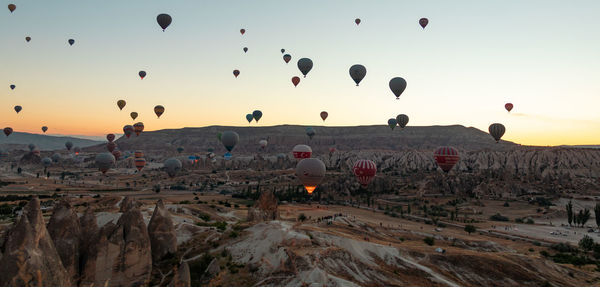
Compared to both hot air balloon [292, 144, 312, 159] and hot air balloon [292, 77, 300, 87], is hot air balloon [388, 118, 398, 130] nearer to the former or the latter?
hot air balloon [292, 77, 300, 87]

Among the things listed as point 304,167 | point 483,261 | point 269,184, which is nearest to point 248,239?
point 304,167

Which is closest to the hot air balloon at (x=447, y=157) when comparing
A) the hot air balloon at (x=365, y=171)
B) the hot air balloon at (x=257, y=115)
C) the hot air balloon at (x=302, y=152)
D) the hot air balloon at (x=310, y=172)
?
the hot air balloon at (x=365, y=171)

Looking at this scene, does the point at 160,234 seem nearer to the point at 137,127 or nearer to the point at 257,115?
the point at 257,115

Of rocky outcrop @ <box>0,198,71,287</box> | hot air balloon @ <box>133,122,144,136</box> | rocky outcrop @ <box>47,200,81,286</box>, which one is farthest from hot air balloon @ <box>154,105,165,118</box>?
rocky outcrop @ <box>0,198,71,287</box>

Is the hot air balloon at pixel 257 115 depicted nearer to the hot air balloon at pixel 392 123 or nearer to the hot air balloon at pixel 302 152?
the hot air balloon at pixel 302 152

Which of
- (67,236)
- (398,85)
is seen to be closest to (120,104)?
(398,85)

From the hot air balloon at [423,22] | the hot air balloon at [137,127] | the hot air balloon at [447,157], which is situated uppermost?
the hot air balloon at [423,22]
